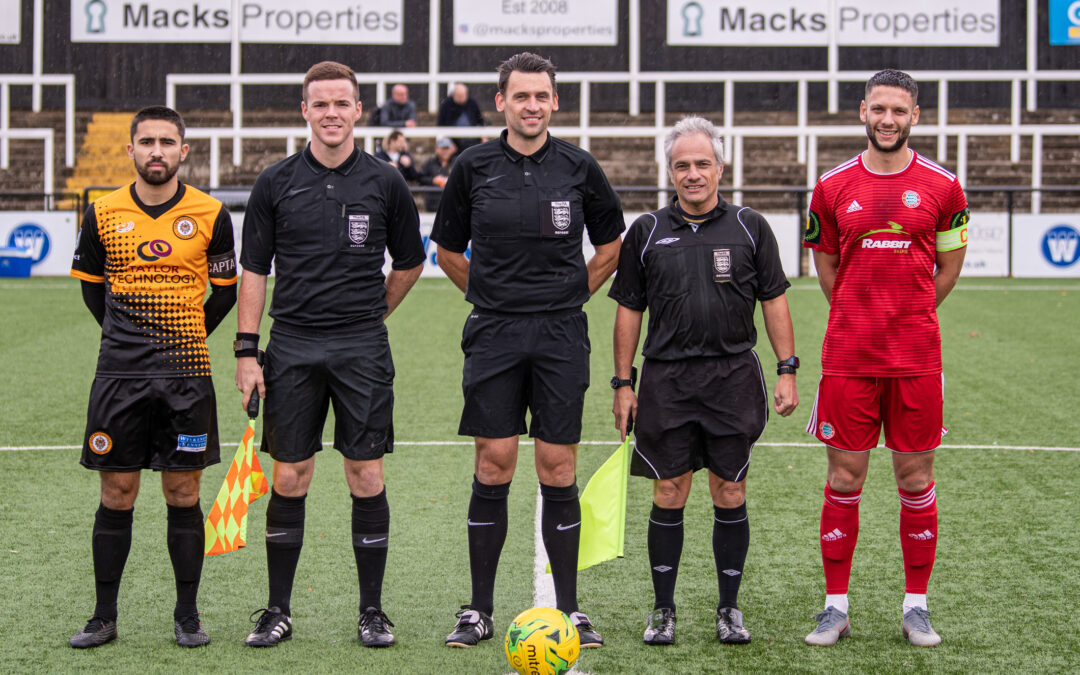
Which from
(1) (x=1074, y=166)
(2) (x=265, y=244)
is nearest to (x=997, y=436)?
(2) (x=265, y=244)

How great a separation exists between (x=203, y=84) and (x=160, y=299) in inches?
906

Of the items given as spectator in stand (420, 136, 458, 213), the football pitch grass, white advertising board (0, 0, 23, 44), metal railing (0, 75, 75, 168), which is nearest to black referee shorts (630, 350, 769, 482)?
the football pitch grass

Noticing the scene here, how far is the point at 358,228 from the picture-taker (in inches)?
185

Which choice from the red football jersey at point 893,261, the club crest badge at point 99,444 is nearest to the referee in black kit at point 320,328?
the club crest badge at point 99,444

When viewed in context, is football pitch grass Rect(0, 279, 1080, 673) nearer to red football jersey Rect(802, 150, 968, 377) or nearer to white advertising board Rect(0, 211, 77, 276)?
red football jersey Rect(802, 150, 968, 377)

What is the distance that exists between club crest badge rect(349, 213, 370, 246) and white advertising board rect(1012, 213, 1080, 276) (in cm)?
1638

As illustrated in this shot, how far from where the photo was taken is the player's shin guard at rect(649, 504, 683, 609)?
188 inches

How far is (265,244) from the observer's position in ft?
15.4

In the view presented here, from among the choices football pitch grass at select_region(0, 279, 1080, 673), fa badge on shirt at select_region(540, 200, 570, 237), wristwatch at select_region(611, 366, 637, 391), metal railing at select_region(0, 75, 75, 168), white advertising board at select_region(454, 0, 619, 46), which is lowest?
football pitch grass at select_region(0, 279, 1080, 673)

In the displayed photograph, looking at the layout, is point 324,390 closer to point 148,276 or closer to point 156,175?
point 148,276

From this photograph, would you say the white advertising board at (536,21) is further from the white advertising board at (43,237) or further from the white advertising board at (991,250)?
the white advertising board at (43,237)

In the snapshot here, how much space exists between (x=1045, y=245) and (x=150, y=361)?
17.1 m

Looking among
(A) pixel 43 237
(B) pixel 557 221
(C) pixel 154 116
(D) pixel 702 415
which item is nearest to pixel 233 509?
(C) pixel 154 116

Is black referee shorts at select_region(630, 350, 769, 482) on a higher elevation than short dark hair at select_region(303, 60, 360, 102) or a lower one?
lower
